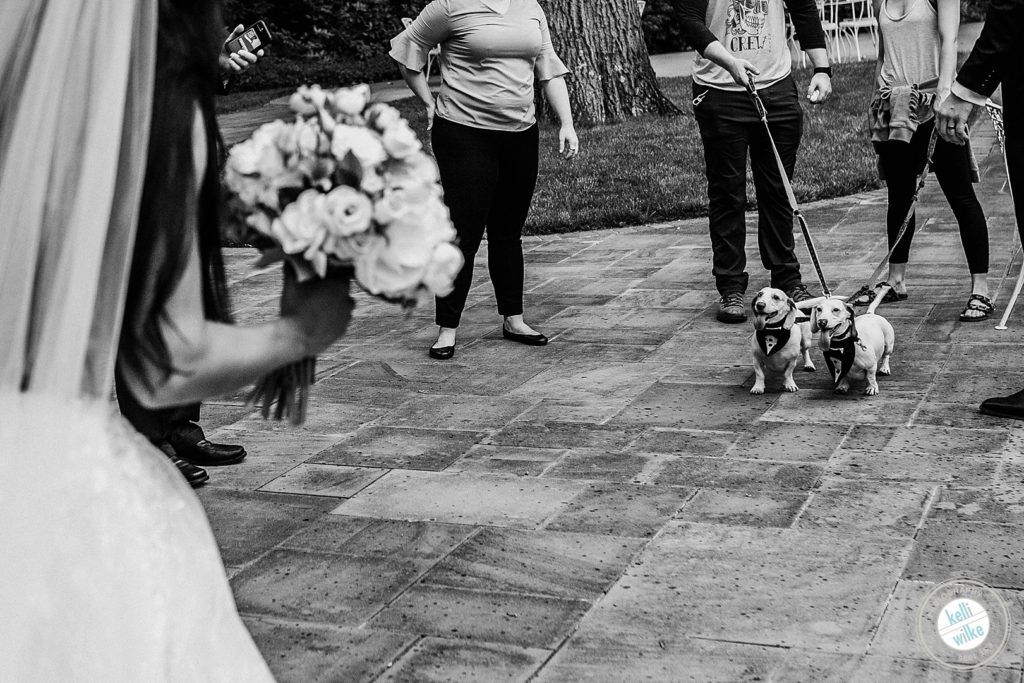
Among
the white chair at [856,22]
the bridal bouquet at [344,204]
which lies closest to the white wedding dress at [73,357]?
the bridal bouquet at [344,204]

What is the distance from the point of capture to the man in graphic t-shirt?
6.74 m

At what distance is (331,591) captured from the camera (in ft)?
12.4

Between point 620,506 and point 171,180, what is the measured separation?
9.10 feet

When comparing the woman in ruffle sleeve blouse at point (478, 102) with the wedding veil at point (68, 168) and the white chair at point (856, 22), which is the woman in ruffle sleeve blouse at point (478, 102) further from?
the white chair at point (856, 22)

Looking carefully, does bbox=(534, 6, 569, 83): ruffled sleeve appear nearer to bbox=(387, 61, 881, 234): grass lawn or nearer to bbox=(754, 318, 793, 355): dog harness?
bbox=(754, 318, 793, 355): dog harness

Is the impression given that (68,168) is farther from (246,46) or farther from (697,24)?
(697,24)

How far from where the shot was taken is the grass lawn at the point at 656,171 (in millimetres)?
10008

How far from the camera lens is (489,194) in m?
6.27

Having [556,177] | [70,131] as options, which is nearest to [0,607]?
[70,131]

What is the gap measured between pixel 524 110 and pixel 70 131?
4.59m

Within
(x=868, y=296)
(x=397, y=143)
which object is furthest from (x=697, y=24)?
(x=397, y=143)

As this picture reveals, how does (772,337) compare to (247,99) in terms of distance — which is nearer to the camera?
(772,337)

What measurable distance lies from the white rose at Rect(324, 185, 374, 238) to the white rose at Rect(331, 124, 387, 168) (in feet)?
0.18

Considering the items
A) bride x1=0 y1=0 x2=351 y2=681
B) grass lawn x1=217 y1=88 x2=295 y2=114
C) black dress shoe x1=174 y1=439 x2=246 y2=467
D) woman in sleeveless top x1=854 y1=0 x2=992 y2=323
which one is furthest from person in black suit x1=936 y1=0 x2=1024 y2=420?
grass lawn x1=217 y1=88 x2=295 y2=114
